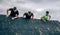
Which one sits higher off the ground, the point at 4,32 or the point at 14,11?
the point at 14,11

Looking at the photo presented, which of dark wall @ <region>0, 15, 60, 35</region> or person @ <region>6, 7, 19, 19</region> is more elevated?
person @ <region>6, 7, 19, 19</region>

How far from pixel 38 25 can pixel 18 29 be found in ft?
8.99

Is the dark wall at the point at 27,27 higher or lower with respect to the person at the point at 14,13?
lower

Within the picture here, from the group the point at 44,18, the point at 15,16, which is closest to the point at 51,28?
the point at 44,18

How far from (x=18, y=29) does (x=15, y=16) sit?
181cm

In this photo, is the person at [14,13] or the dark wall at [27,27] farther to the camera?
the person at [14,13]

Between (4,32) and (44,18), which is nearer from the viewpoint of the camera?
(4,32)

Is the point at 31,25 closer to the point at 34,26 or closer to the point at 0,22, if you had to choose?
the point at 34,26

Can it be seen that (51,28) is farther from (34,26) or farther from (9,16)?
(9,16)

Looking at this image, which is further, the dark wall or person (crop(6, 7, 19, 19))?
person (crop(6, 7, 19, 19))

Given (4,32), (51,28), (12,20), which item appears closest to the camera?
(4,32)

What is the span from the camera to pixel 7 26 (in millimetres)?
26094

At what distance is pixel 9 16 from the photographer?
27109 millimetres

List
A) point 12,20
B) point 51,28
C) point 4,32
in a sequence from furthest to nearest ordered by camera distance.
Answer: point 51,28 → point 12,20 → point 4,32
